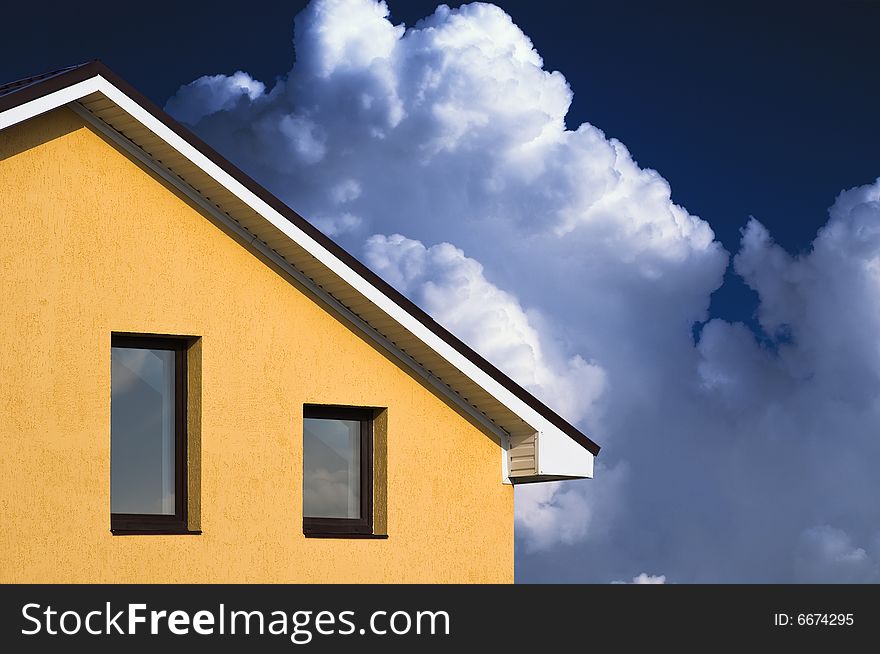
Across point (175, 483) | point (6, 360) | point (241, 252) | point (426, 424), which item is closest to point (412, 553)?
Result: point (426, 424)

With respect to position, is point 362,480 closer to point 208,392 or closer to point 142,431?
point 208,392

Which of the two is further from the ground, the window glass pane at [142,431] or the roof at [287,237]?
the roof at [287,237]

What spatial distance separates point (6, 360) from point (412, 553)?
4.37 m

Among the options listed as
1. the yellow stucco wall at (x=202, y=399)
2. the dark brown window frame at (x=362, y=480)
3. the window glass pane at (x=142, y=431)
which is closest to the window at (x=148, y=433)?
the window glass pane at (x=142, y=431)

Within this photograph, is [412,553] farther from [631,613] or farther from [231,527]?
[631,613]

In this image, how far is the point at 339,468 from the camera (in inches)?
603

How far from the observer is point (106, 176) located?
1400 centimetres

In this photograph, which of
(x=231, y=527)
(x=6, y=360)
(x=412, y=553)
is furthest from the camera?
(x=412, y=553)

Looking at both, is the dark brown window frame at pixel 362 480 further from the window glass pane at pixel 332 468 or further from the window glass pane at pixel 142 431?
the window glass pane at pixel 142 431

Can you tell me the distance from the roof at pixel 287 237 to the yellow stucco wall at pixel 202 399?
22 centimetres

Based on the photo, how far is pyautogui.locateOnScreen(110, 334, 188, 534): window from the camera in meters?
14.0

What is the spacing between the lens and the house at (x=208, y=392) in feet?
44.0

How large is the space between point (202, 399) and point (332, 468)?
1.72 metres

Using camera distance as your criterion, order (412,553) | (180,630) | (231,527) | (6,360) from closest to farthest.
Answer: (180,630) < (6,360) < (231,527) < (412,553)
